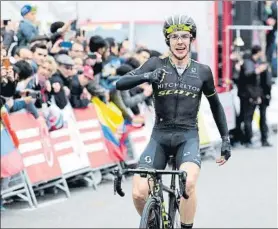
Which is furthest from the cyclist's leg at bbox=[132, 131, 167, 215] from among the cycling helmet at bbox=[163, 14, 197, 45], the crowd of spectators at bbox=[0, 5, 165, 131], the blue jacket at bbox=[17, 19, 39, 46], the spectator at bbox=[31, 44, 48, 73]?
the spectator at bbox=[31, 44, 48, 73]

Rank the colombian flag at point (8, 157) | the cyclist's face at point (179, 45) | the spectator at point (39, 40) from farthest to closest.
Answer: the colombian flag at point (8, 157)
the spectator at point (39, 40)
the cyclist's face at point (179, 45)

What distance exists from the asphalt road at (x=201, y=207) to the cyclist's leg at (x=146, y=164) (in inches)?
244

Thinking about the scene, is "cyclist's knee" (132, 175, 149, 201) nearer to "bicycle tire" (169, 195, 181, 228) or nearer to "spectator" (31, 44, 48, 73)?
"bicycle tire" (169, 195, 181, 228)

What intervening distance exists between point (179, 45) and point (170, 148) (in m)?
1.14

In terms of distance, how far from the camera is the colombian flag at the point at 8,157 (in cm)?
1148

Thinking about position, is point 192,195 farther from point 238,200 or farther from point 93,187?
point 93,187

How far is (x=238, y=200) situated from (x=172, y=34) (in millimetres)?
9847

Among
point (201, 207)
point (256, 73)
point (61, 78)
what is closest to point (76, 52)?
point (61, 78)

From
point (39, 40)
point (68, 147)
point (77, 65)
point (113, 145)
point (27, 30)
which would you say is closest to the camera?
point (27, 30)

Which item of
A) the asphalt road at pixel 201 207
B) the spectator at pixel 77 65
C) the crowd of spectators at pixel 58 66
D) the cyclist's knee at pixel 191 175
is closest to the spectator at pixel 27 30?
the crowd of spectators at pixel 58 66

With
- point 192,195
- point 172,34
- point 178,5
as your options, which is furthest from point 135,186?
point 178,5

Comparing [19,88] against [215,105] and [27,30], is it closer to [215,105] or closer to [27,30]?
[27,30]

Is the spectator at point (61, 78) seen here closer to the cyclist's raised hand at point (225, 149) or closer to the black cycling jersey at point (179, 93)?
the cyclist's raised hand at point (225, 149)

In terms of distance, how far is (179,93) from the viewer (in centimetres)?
416
